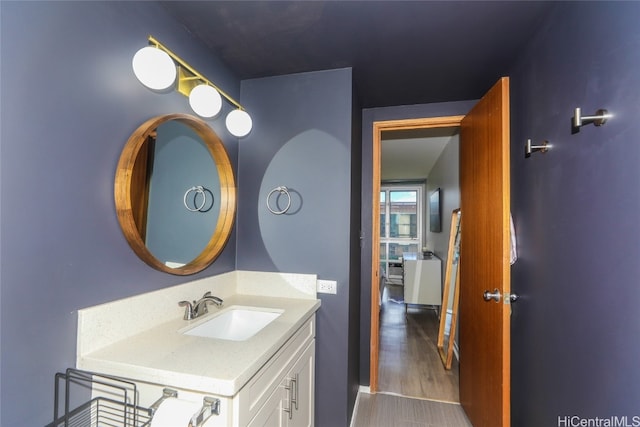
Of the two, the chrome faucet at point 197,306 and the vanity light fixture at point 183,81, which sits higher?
the vanity light fixture at point 183,81

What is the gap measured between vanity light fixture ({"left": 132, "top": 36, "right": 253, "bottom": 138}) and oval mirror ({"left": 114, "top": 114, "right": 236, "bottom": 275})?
110mm

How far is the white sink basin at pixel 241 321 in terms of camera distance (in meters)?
1.47

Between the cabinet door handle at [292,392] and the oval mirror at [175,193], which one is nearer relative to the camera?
the oval mirror at [175,193]

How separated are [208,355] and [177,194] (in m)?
0.85

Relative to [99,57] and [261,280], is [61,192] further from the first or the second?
[261,280]

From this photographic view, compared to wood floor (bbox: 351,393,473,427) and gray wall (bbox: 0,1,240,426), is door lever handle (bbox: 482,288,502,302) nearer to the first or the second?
wood floor (bbox: 351,393,473,427)

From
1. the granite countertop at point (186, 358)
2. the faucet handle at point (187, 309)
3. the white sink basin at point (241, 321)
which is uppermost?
the faucet handle at point (187, 309)

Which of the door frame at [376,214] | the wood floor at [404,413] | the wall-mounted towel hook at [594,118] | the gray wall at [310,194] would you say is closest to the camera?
the wall-mounted towel hook at [594,118]

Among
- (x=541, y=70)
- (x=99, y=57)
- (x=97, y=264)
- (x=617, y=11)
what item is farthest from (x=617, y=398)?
(x=99, y=57)

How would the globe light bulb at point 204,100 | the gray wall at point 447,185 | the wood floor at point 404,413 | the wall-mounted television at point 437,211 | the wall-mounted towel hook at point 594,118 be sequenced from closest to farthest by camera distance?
→ the wall-mounted towel hook at point 594,118, the globe light bulb at point 204,100, the wood floor at point 404,413, the gray wall at point 447,185, the wall-mounted television at point 437,211

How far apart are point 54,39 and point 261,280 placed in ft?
4.75

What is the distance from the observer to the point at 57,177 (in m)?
0.90

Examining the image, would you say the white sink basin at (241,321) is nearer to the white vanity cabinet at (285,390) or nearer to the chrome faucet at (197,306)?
the chrome faucet at (197,306)

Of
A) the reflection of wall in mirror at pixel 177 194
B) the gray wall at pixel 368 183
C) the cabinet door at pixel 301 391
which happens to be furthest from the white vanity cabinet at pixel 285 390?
the gray wall at pixel 368 183
